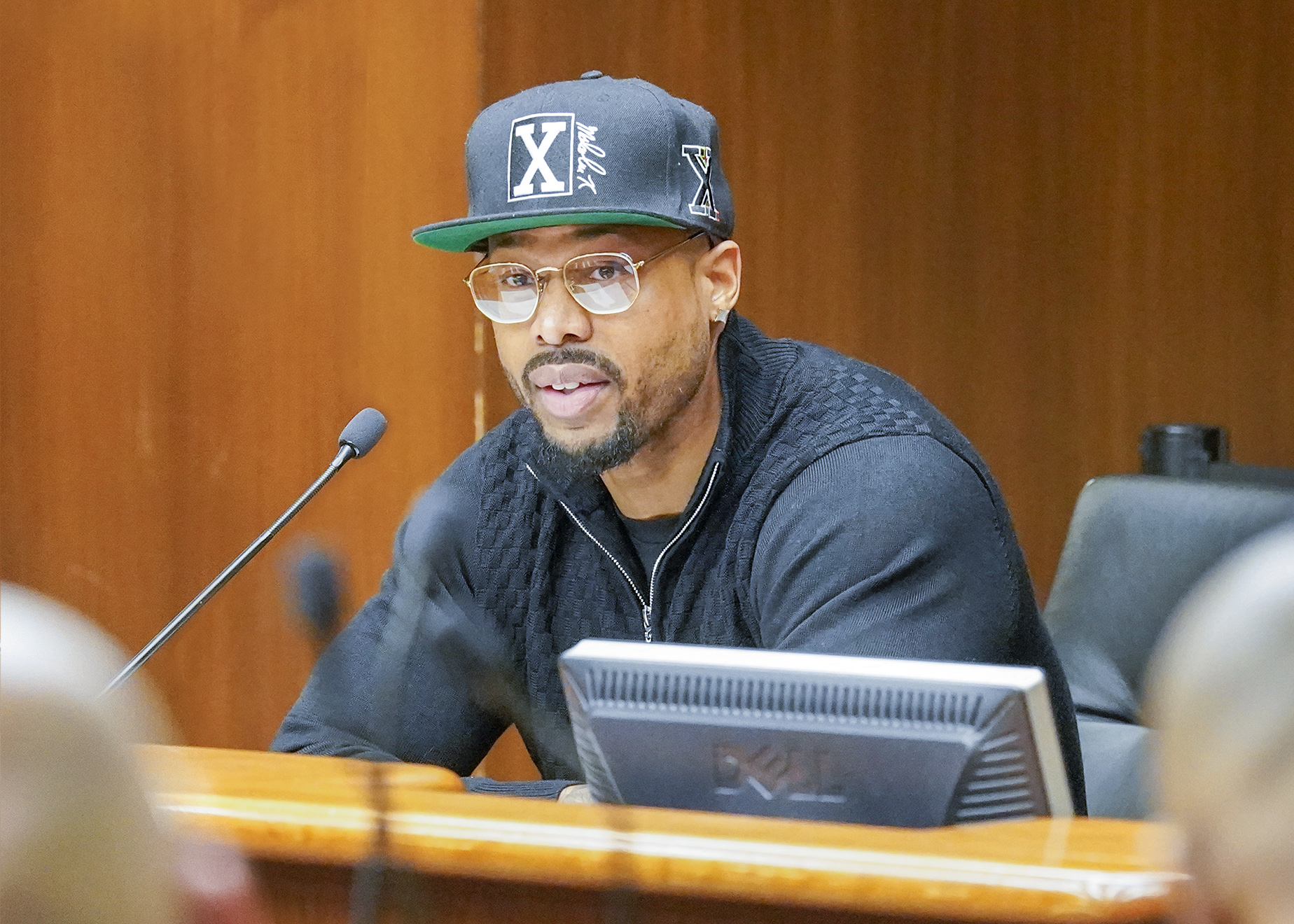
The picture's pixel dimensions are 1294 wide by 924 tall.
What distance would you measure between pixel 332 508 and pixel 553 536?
4.77 ft

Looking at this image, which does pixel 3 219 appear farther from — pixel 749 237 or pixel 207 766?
pixel 207 766

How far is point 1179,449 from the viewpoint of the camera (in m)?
2.73

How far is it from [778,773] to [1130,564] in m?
1.06

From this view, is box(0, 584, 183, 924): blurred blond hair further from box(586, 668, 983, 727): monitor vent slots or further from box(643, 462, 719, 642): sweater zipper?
box(643, 462, 719, 642): sweater zipper

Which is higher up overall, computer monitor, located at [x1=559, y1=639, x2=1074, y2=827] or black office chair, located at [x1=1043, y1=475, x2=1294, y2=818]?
computer monitor, located at [x1=559, y1=639, x2=1074, y2=827]

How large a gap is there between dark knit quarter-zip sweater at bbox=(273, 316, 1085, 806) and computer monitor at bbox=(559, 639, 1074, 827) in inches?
13.4

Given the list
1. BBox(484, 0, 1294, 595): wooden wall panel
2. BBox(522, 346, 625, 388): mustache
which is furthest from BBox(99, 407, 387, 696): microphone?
BBox(484, 0, 1294, 595): wooden wall panel

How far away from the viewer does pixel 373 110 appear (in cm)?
316

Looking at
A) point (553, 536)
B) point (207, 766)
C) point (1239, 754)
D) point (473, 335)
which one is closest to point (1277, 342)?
point (473, 335)

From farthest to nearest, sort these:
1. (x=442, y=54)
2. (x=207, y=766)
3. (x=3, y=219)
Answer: (x=3, y=219), (x=442, y=54), (x=207, y=766)

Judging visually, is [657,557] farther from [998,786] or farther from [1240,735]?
[1240,735]

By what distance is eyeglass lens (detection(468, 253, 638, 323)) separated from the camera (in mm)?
1794

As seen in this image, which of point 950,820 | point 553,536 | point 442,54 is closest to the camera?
point 950,820

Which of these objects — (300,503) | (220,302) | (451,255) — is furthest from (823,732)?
(220,302)
